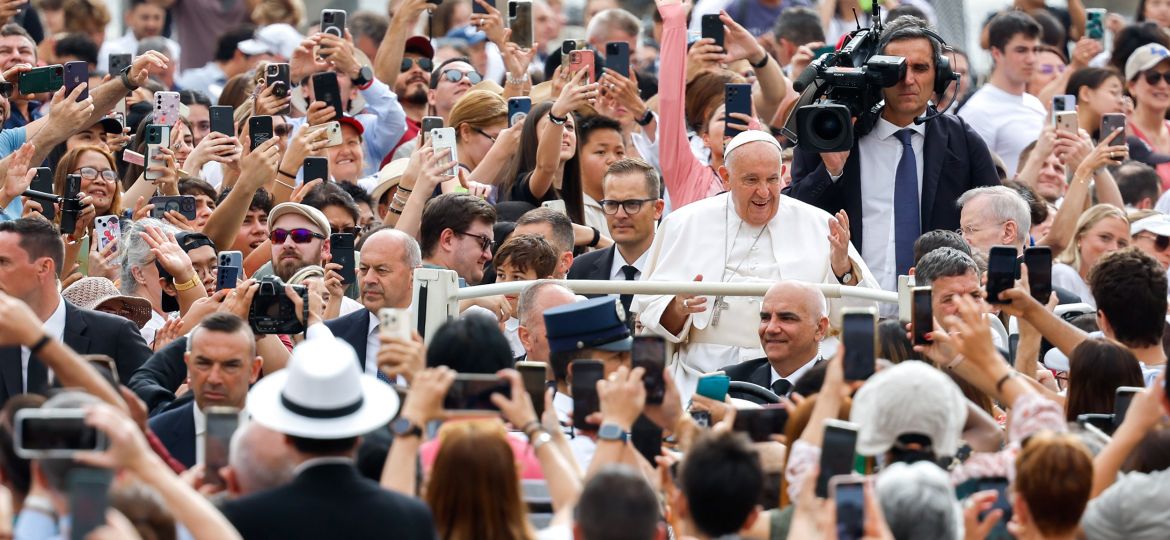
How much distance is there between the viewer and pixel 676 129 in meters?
9.97

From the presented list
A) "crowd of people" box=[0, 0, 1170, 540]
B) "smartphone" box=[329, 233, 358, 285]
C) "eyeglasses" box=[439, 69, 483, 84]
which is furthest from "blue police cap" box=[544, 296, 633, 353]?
"eyeglasses" box=[439, 69, 483, 84]

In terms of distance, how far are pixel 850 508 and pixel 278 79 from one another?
6.80 meters

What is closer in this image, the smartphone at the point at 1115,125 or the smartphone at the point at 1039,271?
the smartphone at the point at 1039,271

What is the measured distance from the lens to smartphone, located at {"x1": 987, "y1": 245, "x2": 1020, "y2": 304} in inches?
271

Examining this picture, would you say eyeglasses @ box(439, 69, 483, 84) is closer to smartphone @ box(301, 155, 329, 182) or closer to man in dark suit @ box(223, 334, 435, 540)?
smartphone @ box(301, 155, 329, 182)

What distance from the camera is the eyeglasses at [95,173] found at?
9.54m

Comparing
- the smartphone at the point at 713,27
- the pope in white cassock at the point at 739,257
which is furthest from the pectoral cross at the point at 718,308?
the smartphone at the point at 713,27

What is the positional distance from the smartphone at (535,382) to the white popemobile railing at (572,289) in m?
1.05

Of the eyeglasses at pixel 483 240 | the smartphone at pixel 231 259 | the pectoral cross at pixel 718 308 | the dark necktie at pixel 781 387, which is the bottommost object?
the dark necktie at pixel 781 387

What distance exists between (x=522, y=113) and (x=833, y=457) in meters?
5.85

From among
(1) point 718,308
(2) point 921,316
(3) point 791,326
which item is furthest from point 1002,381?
(1) point 718,308

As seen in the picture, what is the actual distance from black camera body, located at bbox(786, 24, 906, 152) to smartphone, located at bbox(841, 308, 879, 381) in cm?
299

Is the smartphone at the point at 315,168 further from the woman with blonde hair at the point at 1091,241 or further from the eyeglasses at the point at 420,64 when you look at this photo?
the woman with blonde hair at the point at 1091,241

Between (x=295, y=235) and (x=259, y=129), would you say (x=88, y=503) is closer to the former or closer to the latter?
(x=295, y=235)
